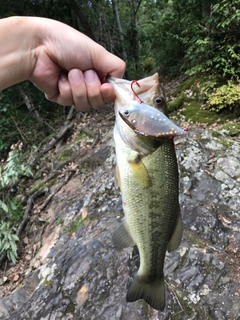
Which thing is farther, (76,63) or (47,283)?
(47,283)

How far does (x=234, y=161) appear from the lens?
4691 mm

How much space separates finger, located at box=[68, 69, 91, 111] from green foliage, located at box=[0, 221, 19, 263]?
11.4ft

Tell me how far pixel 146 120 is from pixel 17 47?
1030 mm

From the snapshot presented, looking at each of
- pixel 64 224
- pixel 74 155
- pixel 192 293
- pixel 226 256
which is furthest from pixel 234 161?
pixel 74 155

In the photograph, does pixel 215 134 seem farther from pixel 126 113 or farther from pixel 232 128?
pixel 126 113

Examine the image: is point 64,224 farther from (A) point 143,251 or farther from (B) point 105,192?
(A) point 143,251

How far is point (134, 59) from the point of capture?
12258 mm

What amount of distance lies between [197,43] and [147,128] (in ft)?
20.3

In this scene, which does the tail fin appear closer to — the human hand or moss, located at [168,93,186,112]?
the human hand

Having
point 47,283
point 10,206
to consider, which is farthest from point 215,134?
point 10,206

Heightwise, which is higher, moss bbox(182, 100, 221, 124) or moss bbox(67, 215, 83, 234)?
moss bbox(67, 215, 83, 234)

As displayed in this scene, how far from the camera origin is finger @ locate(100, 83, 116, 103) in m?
1.76

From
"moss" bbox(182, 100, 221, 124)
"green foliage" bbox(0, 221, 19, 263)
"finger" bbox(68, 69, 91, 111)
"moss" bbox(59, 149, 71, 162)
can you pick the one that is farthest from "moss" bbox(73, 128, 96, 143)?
"finger" bbox(68, 69, 91, 111)

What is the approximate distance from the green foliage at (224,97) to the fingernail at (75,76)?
4.71m
